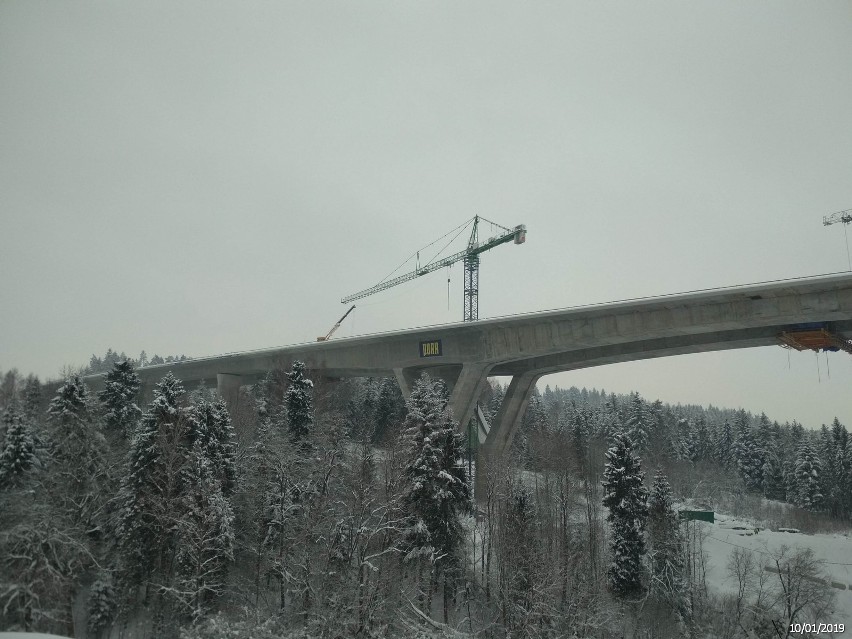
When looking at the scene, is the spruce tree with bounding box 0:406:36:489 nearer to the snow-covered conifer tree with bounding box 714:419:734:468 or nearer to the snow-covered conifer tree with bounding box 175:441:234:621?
the snow-covered conifer tree with bounding box 175:441:234:621

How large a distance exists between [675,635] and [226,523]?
24857mm

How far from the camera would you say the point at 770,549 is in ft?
140

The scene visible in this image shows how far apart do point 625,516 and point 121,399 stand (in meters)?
31.0

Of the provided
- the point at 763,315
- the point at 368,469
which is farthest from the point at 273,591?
the point at 763,315

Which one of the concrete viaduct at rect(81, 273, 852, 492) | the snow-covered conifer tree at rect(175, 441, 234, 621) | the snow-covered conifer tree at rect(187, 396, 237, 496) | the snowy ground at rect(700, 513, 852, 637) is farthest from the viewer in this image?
the snowy ground at rect(700, 513, 852, 637)

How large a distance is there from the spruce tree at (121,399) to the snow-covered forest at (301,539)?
0.11 m

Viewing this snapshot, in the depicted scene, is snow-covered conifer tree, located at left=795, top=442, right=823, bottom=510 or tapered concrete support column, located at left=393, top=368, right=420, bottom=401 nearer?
tapered concrete support column, located at left=393, top=368, right=420, bottom=401

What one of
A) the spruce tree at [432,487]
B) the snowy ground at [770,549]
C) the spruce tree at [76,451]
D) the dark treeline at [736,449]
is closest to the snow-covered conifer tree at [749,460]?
the dark treeline at [736,449]

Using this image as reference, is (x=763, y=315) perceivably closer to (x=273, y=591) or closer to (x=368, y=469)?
(x=368, y=469)

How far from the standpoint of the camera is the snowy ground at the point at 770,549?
106 feet

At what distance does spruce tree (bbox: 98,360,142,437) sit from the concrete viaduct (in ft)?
9.82

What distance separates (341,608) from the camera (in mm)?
16641

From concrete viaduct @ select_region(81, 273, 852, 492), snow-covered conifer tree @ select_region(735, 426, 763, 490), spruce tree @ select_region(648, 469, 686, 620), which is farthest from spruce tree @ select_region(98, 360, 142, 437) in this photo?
snow-covered conifer tree @ select_region(735, 426, 763, 490)

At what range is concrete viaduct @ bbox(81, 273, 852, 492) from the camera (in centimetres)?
2669
